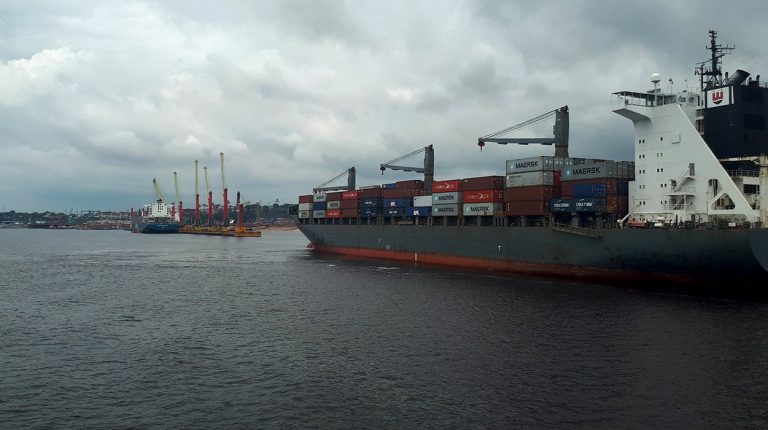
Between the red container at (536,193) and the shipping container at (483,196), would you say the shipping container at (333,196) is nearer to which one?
the shipping container at (483,196)

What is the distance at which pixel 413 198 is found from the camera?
252 feet

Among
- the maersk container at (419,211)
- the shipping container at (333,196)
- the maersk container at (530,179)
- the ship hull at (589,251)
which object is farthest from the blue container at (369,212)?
the maersk container at (530,179)

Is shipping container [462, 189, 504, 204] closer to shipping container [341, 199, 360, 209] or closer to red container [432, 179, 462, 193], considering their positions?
red container [432, 179, 462, 193]

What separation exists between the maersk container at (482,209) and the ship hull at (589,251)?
208 centimetres

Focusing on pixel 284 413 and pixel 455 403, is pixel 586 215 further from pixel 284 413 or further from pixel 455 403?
pixel 284 413

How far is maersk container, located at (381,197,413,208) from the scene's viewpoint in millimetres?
76688

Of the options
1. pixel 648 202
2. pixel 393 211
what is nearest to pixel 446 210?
pixel 393 211

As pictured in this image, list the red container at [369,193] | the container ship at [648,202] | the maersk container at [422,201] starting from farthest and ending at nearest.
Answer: the red container at [369,193] → the maersk container at [422,201] → the container ship at [648,202]

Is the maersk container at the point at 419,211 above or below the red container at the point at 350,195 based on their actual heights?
below

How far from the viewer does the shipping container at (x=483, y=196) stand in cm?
6134

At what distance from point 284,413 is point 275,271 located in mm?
45115

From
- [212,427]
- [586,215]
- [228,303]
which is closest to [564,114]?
[586,215]

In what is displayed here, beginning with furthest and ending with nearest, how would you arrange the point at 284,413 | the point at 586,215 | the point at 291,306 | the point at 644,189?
the point at 586,215, the point at 644,189, the point at 291,306, the point at 284,413

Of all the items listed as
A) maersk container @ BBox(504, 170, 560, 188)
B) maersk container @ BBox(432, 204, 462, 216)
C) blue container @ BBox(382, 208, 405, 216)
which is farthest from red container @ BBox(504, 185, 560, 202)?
blue container @ BBox(382, 208, 405, 216)
